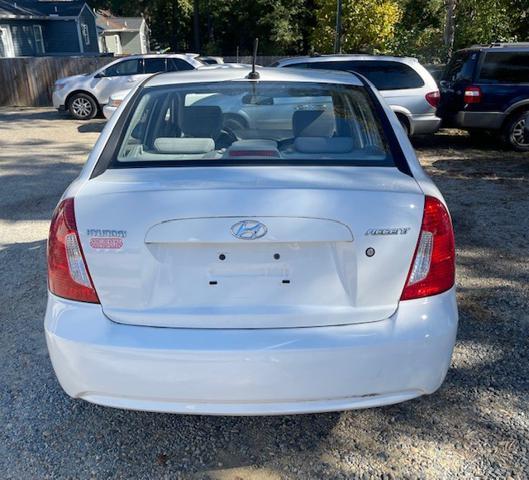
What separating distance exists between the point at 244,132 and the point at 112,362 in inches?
70.7

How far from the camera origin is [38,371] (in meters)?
3.21

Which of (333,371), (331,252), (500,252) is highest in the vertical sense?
(331,252)

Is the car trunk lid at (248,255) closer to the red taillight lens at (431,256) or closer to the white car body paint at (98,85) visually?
the red taillight lens at (431,256)

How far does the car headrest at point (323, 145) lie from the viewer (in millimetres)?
2805

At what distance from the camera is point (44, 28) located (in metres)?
33.7

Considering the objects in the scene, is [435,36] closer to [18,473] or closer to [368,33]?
[368,33]

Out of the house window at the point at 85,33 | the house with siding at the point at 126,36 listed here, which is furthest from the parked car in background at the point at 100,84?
the house with siding at the point at 126,36

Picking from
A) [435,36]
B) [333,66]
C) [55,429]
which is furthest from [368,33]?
[55,429]

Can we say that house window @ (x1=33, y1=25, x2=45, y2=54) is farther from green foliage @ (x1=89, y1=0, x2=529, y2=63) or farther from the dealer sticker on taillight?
the dealer sticker on taillight

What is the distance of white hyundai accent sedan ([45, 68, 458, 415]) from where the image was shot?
2119mm

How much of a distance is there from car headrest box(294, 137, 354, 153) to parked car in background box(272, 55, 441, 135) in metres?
7.42

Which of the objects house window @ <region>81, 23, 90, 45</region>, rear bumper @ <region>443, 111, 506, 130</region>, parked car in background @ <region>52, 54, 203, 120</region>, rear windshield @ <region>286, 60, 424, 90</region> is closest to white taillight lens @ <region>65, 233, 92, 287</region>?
rear windshield @ <region>286, 60, 424, 90</region>

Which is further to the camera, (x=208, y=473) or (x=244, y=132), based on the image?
(x=244, y=132)

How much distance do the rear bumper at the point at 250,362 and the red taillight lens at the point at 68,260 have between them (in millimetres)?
56
